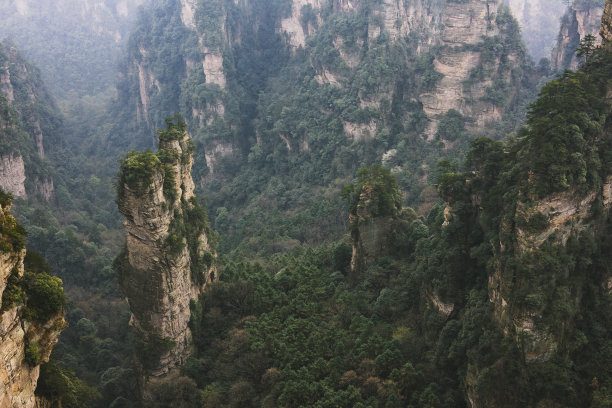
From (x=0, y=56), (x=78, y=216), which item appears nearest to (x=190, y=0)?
(x=0, y=56)

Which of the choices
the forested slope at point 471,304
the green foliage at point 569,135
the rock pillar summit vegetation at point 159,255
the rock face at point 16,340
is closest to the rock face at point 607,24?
the forested slope at point 471,304

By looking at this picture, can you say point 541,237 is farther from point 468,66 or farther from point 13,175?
point 13,175

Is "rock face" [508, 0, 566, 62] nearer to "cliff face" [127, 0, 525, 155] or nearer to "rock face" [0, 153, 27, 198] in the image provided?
"cliff face" [127, 0, 525, 155]

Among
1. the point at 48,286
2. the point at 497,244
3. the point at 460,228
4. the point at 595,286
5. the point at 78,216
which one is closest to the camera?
the point at 48,286

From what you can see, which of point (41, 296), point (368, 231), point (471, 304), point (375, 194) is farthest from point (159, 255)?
point (471, 304)

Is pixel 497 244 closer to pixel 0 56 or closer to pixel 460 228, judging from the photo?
pixel 460 228

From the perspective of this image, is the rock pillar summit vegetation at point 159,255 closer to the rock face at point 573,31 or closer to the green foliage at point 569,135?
the green foliage at point 569,135
